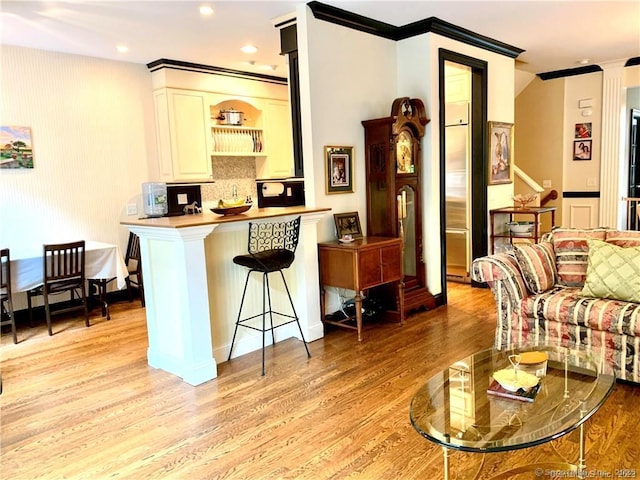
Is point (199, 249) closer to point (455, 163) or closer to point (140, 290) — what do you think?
point (140, 290)

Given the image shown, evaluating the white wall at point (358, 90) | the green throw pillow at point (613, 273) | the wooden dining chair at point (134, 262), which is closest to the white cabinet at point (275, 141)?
the wooden dining chair at point (134, 262)

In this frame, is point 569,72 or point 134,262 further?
point 569,72

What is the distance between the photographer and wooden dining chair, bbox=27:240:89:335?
172 inches

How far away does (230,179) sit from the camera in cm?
643

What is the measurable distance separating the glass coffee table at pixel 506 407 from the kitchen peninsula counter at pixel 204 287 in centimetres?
173

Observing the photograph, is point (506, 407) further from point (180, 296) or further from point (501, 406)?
point (180, 296)

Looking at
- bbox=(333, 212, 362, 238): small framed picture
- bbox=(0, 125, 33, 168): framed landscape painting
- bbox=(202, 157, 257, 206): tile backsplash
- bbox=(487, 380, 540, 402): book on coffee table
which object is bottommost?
bbox=(487, 380, 540, 402): book on coffee table

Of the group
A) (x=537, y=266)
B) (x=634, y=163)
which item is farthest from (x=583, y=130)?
(x=537, y=266)

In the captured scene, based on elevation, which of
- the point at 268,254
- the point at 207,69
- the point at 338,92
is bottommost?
the point at 268,254

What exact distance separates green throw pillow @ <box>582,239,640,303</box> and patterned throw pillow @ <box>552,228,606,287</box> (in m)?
0.16

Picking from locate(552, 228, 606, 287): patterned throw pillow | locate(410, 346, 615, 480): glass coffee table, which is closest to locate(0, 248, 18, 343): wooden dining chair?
locate(410, 346, 615, 480): glass coffee table

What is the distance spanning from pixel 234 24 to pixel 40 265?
2.77 m

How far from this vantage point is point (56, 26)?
13.8 feet

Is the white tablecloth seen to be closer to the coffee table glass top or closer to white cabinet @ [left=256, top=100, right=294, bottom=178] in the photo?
white cabinet @ [left=256, top=100, right=294, bottom=178]
